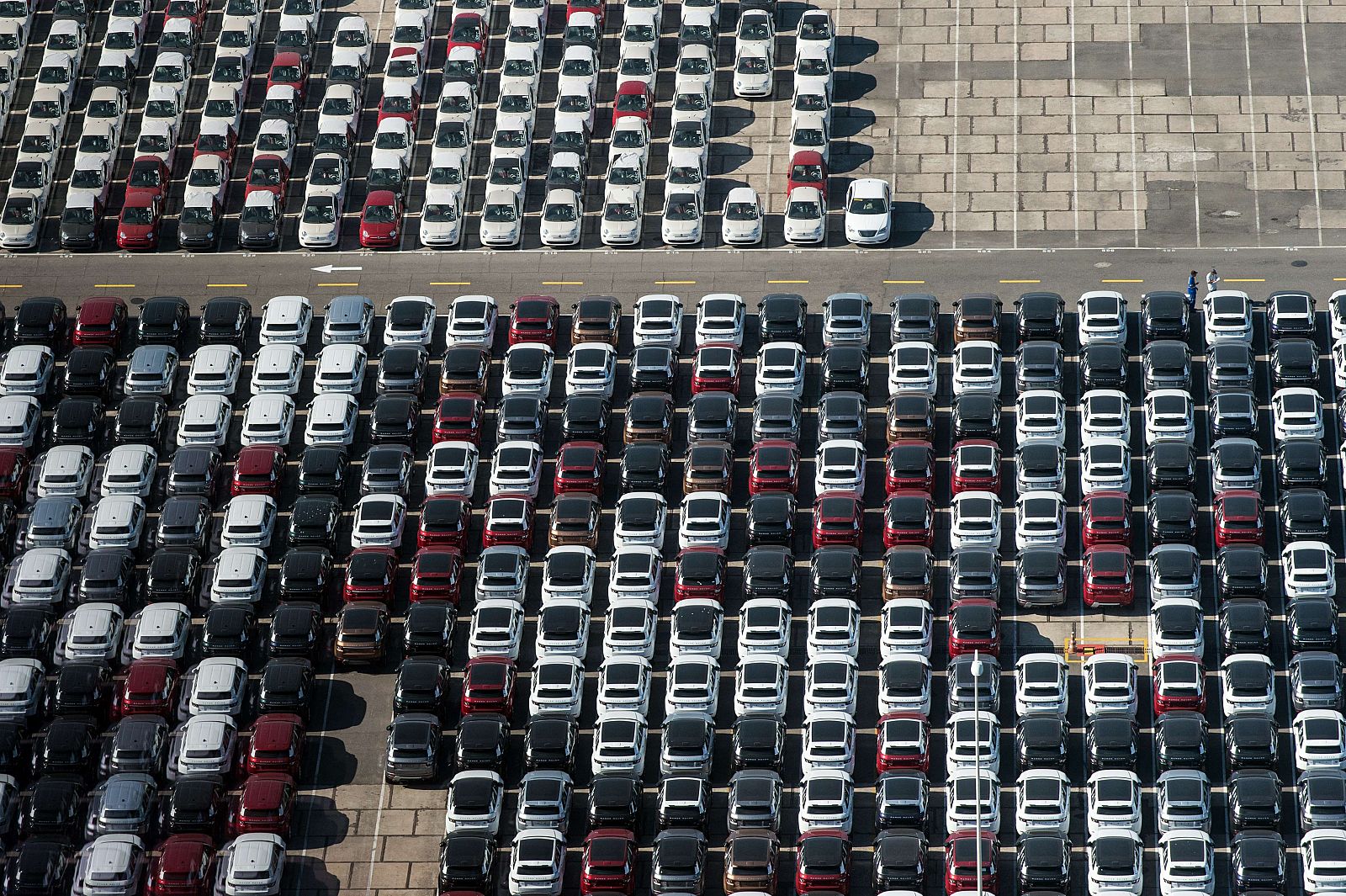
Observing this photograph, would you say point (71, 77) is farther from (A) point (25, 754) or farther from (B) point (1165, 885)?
(B) point (1165, 885)

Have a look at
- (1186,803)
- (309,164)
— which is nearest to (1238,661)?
(1186,803)

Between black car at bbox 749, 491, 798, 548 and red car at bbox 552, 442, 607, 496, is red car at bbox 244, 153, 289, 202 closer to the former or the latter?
red car at bbox 552, 442, 607, 496

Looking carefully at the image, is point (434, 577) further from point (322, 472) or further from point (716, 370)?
point (716, 370)

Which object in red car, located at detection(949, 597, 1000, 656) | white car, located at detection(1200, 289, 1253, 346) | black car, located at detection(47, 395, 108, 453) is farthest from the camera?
black car, located at detection(47, 395, 108, 453)

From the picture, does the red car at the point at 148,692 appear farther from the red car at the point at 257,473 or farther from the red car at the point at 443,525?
the red car at the point at 443,525

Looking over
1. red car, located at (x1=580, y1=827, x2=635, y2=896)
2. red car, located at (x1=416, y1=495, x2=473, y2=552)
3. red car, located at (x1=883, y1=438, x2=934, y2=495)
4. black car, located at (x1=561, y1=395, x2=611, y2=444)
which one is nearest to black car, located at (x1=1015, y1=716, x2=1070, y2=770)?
red car, located at (x1=883, y1=438, x2=934, y2=495)

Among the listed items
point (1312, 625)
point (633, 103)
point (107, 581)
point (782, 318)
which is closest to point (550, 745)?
point (107, 581)
